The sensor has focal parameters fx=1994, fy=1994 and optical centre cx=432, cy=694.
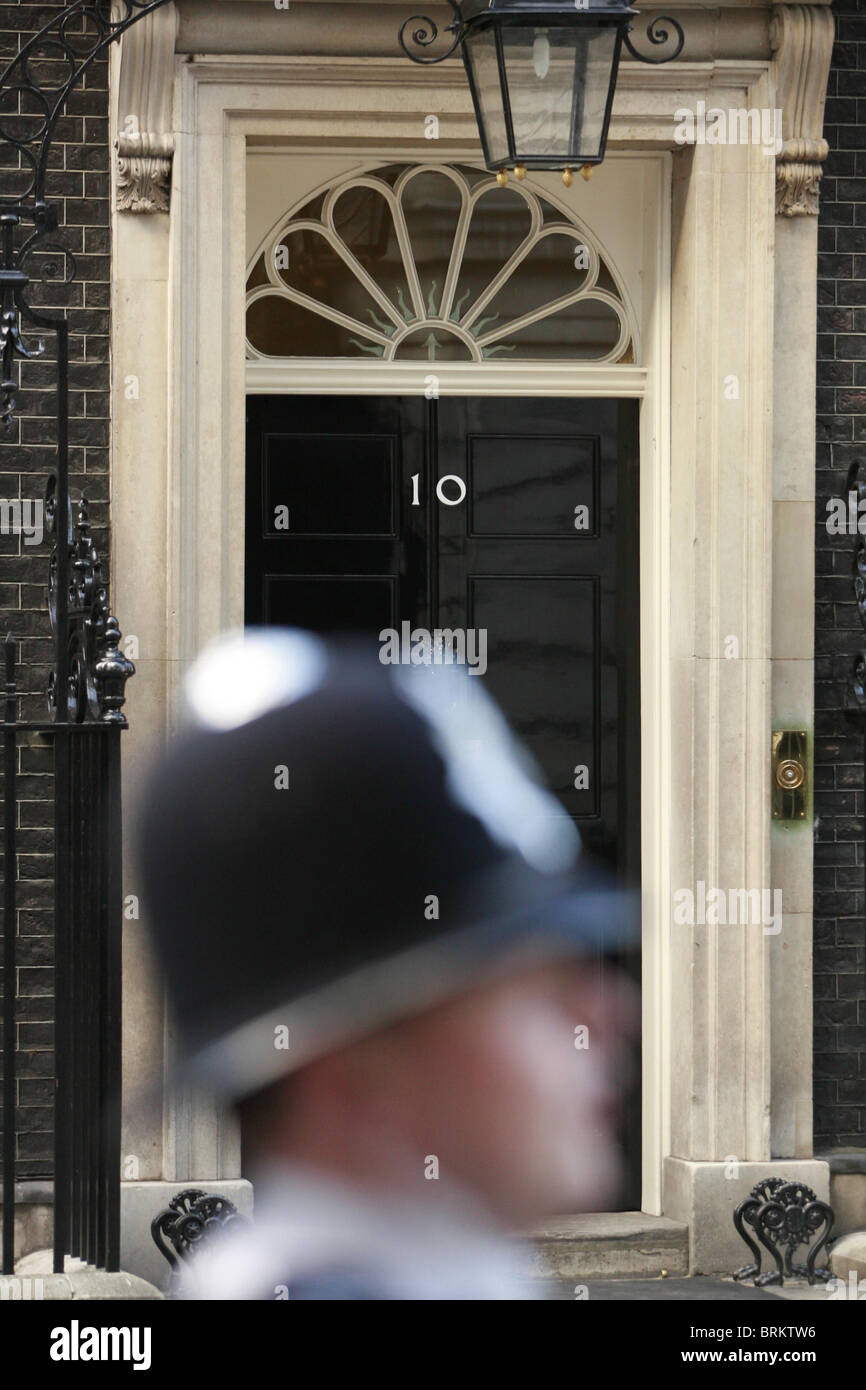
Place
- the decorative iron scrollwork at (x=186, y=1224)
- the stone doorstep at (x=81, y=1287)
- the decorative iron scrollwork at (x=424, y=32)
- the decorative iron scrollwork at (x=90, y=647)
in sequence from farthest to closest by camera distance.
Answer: the decorative iron scrollwork at (x=186, y=1224) → the decorative iron scrollwork at (x=90, y=647) → the decorative iron scrollwork at (x=424, y=32) → the stone doorstep at (x=81, y=1287)

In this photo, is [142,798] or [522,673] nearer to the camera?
[142,798]

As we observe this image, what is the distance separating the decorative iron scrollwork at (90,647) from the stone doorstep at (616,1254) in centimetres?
284

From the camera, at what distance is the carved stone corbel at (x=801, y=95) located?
23.9 feet

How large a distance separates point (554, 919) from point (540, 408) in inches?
77.4

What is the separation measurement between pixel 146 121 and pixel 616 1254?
14.6 ft

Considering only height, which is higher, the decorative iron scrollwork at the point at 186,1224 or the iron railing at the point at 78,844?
the iron railing at the point at 78,844

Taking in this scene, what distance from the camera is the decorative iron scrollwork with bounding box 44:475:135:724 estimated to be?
579cm

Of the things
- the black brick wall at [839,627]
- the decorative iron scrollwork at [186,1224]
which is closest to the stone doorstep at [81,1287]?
the decorative iron scrollwork at [186,1224]

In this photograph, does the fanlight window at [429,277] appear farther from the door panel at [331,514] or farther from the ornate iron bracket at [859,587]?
the ornate iron bracket at [859,587]

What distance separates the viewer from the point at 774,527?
745 cm

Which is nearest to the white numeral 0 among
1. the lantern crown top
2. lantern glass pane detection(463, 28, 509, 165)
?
lantern glass pane detection(463, 28, 509, 165)

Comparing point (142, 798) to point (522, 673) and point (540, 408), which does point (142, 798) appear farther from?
point (540, 408)

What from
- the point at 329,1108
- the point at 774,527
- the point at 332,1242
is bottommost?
the point at 332,1242
